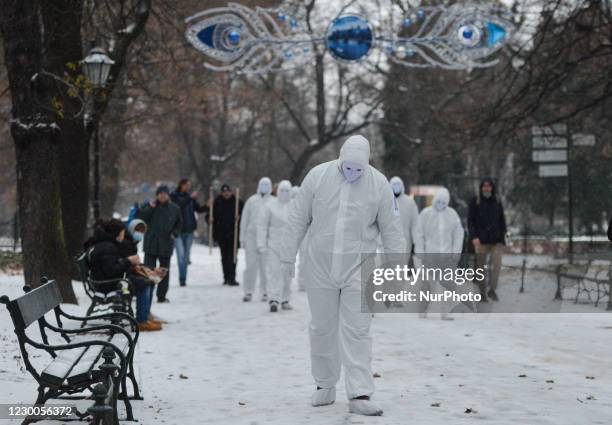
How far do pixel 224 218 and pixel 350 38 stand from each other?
434 centimetres

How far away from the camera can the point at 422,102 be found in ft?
133

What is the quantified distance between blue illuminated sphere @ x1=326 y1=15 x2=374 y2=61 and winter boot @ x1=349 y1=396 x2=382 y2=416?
45.1 ft

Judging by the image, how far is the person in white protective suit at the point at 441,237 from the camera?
49.0ft

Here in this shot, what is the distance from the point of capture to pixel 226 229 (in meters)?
21.2

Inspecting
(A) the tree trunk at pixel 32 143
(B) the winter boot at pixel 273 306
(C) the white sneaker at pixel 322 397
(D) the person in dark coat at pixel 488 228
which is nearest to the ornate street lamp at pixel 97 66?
(A) the tree trunk at pixel 32 143

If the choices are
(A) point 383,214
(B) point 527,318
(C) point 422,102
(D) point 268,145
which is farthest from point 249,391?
(D) point 268,145

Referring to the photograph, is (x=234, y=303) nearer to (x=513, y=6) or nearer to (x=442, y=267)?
(x=442, y=267)

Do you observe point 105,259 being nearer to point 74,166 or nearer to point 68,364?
point 68,364

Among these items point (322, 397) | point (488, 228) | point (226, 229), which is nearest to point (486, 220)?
point (488, 228)

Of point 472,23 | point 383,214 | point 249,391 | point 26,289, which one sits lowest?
point 249,391

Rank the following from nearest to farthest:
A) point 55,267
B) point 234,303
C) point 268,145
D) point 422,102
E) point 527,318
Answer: point 55,267 < point 527,318 < point 234,303 < point 422,102 < point 268,145

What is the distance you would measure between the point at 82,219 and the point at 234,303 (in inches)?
118

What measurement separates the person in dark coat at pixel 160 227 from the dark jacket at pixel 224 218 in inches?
188

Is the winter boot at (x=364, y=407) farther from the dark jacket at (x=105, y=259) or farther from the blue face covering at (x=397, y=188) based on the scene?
the blue face covering at (x=397, y=188)
